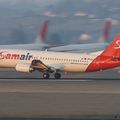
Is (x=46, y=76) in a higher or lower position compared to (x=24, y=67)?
lower

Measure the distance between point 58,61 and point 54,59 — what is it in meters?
0.46

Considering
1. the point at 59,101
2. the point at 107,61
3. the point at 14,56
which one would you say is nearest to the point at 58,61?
the point at 14,56

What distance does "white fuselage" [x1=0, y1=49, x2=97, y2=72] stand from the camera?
6400 cm

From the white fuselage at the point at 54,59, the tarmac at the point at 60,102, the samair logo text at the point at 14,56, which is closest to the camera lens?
the tarmac at the point at 60,102

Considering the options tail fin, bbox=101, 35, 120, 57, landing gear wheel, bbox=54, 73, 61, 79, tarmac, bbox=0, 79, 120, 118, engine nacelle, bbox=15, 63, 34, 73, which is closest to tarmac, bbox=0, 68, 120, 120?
tarmac, bbox=0, 79, 120, 118

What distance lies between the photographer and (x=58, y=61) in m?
64.5

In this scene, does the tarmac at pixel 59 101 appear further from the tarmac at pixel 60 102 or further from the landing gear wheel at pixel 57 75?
the landing gear wheel at pixel 57 75

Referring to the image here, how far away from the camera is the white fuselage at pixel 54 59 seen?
64000 mm

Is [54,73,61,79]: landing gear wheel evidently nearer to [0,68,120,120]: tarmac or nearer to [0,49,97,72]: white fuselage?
[0,49,97,72]: white fuselage

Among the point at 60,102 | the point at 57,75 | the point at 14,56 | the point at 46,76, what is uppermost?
the point at 14,56

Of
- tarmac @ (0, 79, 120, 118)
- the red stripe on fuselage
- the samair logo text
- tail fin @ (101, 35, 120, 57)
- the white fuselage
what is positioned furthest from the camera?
the samair logo text

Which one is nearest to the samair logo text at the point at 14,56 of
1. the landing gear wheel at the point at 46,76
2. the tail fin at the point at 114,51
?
the landing gear wheel at the point at 46,76

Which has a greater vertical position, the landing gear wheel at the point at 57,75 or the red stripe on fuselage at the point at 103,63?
the red stripe on fuselage at the point at 103,63

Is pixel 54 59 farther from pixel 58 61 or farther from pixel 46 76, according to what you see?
pixel 46 76
